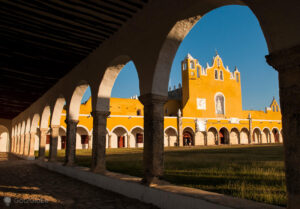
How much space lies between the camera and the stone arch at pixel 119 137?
2827cm

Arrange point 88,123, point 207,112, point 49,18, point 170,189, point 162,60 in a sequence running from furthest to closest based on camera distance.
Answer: point 207,112 → point 88,123 → point 49,18 → point 162,60 → point 170,189

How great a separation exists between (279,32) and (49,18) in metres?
4.60

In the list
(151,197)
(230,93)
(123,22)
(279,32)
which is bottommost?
(151,197)

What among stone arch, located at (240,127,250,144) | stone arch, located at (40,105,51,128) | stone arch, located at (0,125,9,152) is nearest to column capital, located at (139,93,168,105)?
stone arch, located at (40,105,51,128)

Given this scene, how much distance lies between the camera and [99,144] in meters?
6.38

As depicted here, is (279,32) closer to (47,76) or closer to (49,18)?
(49,18)

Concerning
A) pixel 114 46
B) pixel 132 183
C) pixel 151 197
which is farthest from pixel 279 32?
pixel 114 46

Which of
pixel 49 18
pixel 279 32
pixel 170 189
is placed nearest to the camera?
pixel 279 32

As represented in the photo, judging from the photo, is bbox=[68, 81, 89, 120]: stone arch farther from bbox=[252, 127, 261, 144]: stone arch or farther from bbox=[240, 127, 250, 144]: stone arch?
bbox=[252, 127, 261, 144]: stone arch

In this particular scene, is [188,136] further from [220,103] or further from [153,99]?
[153,99]

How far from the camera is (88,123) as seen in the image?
83.3 feet

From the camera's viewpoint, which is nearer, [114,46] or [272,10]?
[272,10]

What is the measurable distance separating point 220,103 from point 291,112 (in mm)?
32696

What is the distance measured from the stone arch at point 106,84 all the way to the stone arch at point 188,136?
2518 centimetres
